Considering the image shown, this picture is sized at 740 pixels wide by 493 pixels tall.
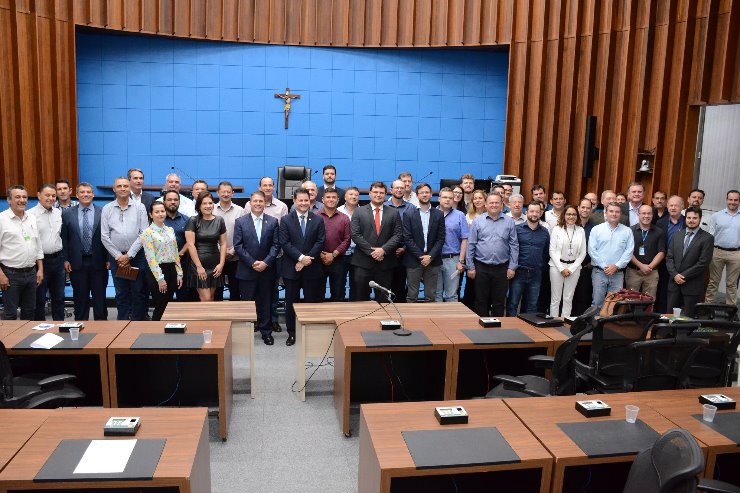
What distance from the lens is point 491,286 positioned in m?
6.81

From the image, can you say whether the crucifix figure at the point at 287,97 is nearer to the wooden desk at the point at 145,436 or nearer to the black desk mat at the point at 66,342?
the black desk mat at the point at 66,342

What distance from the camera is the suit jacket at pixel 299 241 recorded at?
6559 millimetres

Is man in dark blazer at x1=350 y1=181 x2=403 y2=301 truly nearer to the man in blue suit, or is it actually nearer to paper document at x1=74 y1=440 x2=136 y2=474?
the man in blue suit

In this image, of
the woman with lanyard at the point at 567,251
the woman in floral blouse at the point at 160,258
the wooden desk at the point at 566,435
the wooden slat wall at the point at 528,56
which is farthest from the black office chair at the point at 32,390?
the wooden slat wall at the point at 528,56

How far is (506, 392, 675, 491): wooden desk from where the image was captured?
9.58 feet

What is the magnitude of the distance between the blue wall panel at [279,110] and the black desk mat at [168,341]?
287 inches

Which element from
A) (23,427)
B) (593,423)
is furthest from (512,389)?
(23,427)

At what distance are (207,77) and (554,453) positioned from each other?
9.90 metres

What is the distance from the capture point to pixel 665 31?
8828 millimetres

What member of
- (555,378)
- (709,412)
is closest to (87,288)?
(555,378)

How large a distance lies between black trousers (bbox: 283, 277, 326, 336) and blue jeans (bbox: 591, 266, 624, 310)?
9.53 feet

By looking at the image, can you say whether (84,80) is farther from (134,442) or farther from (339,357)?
(134,442)

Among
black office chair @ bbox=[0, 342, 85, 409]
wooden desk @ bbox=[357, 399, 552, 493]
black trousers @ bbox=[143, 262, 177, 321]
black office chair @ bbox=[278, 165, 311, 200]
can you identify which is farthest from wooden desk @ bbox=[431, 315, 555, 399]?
black office chair @ bbox=[278, 165, 311, 200]

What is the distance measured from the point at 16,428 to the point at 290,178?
7.95m
